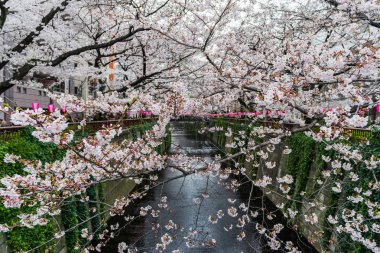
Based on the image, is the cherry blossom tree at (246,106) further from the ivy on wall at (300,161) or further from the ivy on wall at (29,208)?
the ivy on wall at (300,161)

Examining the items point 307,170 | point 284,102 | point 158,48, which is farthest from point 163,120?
point 158,48

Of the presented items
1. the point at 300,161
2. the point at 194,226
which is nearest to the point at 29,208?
the point at 194,226

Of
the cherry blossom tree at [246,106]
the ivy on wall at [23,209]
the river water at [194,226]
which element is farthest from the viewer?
the river water at [194,226]

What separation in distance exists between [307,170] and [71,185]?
1008cm

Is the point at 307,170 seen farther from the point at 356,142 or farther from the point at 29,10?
the point at 29,10

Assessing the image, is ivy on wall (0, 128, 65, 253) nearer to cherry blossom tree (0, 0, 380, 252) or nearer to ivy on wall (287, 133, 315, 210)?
cherry blossom tree (0, 0, 380, 252)

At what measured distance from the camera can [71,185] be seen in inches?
207

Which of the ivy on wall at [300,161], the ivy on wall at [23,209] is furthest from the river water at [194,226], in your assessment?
the ivy on wall at [23,209]

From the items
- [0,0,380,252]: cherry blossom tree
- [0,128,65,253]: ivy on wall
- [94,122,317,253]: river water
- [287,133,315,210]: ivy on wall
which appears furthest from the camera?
[287,133,315,210]: ivy on wall

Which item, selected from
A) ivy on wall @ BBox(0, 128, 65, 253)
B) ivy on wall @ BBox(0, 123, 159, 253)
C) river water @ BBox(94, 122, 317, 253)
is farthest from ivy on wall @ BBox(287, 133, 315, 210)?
ivy on wall @ BBox(0, 128, 65, 253)

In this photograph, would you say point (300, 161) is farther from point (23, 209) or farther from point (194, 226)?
point (23, 209)

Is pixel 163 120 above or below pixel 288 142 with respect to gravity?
above

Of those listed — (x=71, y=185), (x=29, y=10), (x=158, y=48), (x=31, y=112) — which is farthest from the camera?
(x=158, y=48)

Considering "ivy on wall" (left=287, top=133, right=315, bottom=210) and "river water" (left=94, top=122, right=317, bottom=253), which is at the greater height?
"ivy on wall" (left=287, top=133, right=315, bottom=210)
